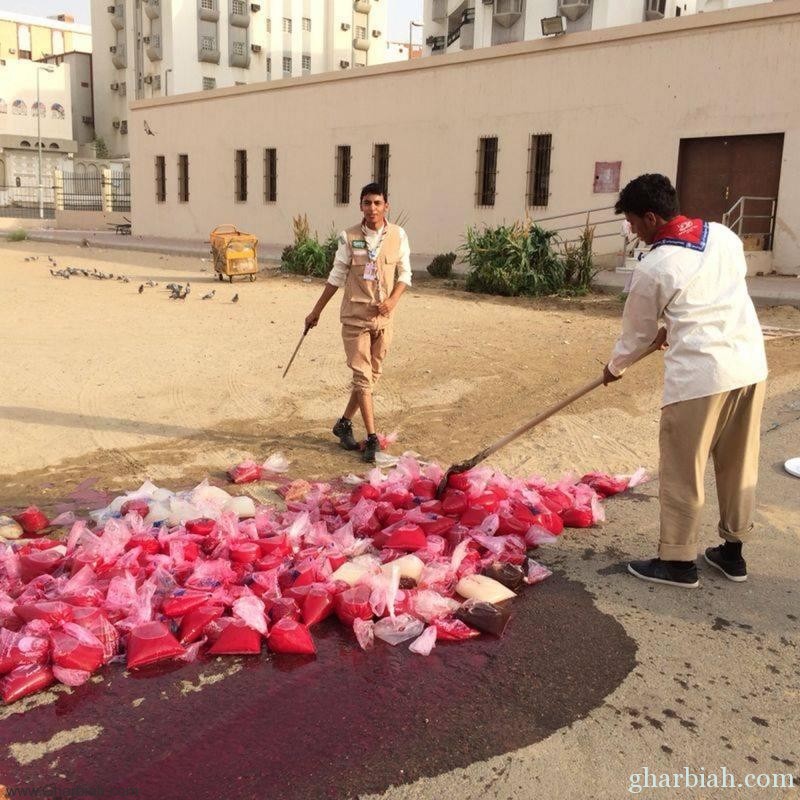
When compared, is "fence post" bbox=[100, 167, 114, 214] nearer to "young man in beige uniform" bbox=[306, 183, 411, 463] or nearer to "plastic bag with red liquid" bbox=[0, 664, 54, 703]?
"young man in beige uniform" bbox=[306, 183, 411, 463]

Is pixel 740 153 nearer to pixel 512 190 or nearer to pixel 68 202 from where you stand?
pixel 512 190

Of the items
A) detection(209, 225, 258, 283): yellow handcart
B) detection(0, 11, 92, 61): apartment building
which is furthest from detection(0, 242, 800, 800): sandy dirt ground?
detection(0, 11, 92, 61): apartment building

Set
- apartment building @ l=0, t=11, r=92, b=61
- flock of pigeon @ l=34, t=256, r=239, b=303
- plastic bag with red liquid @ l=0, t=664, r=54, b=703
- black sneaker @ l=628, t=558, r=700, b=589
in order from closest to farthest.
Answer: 1. plastic bag with red liquid @ l=0, t=664, r=54, b=703
2. black sneaker @ l=628, t=558, r=700, b=589
3. flock of pigeon @ l=34, t=256, r=239, b=303
4. apartment building @ l=0, t=11, r=92, b=61

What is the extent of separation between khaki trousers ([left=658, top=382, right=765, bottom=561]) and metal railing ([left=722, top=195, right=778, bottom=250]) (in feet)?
44.4

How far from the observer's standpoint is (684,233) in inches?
131

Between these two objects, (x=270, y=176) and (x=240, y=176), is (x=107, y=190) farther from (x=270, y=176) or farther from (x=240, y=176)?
(x=270, y=176)

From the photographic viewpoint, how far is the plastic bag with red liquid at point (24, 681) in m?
2.80

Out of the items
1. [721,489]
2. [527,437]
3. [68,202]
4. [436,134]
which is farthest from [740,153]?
[68,202]

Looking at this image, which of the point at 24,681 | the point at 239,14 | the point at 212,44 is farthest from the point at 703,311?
the point at 239,14

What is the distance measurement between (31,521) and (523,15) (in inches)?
1571

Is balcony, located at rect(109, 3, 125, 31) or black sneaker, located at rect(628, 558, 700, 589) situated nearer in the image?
black sneaker, located at rect(628, 558, 700, 589)

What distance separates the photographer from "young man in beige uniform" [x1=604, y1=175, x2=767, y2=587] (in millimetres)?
3346

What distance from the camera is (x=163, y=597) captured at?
11.2 ft

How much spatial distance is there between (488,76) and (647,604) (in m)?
19.1
